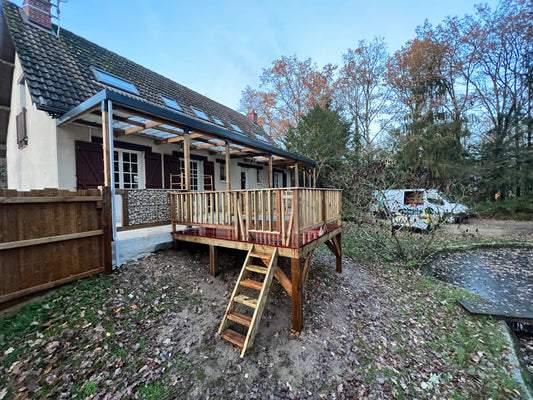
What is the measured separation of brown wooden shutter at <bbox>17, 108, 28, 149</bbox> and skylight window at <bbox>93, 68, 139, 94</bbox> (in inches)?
91.9

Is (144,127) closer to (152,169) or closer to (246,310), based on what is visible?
(152,169)

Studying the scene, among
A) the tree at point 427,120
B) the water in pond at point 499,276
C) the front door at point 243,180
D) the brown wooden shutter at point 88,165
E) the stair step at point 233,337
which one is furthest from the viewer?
the tree at point 427,120

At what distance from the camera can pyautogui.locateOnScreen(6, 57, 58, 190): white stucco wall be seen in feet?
18.5

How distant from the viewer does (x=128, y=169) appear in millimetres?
6984

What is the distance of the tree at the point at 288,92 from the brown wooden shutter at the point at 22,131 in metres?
15.3

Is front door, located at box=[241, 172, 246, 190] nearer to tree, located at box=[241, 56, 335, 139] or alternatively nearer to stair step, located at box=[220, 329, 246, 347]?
tree, located at box=[241, 56, 335, 139]

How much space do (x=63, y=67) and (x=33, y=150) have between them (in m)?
2.53

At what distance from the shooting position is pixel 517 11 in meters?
13.2

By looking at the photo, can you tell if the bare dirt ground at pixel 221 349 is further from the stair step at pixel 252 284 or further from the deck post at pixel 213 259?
the stair step at pixel 252 284

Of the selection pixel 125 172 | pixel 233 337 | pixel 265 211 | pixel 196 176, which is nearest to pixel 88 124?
pixel 125 172

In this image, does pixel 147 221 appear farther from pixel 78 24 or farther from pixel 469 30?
pixel 469 30

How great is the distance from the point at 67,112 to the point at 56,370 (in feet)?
17.0

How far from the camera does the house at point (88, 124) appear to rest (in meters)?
5.06

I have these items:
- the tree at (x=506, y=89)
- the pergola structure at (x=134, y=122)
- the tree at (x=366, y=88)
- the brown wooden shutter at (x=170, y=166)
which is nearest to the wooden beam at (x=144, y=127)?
the pergola structure at (x=134, y=122)
